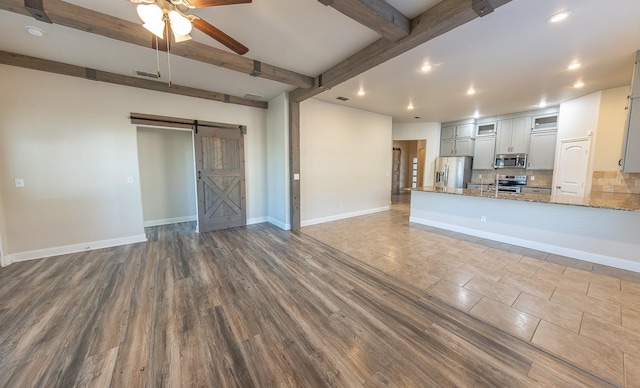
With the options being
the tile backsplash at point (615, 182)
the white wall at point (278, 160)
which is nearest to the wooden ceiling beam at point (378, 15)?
the white wall at point (278, 160)

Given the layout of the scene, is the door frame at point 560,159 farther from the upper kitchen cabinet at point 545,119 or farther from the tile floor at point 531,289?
the tile floor at point 531,289

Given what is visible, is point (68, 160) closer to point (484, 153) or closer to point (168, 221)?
point (168, 221)

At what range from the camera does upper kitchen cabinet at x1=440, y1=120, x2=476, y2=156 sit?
23.7ft

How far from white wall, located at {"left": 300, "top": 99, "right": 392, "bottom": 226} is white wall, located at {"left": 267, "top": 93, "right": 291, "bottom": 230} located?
43 cm

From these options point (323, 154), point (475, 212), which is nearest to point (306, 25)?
point (323, 154)

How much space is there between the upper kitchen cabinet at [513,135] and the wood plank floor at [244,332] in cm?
625

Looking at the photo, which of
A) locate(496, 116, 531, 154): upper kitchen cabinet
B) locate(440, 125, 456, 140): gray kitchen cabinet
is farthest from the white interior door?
locate(440, 125, 456, 140): gray kitchen cabinet

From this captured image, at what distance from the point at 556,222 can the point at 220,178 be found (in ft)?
20.7

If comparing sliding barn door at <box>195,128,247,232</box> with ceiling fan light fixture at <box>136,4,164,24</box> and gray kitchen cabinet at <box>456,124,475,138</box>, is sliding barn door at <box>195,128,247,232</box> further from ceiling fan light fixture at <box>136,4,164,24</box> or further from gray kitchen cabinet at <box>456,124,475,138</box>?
gray kitchen cabinet at <box>456,124,475,138</box>

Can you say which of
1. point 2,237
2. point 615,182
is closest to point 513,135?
point 615,182

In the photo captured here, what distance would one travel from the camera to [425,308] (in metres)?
2.32

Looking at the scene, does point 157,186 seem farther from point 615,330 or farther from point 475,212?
point 615,330

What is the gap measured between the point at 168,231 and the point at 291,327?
14.3ft

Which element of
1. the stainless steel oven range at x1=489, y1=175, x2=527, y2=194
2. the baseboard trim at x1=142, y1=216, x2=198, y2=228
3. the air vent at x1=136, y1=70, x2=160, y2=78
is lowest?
the baseboard trim at x1=142, y1=216, x2=198, y2=228
